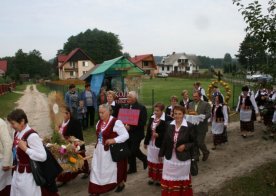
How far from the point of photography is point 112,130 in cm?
632

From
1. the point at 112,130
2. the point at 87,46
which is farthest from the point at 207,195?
the point at 87,46

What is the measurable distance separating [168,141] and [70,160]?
6.00 feet

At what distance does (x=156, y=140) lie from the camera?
7.23m

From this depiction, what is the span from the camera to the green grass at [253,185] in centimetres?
687

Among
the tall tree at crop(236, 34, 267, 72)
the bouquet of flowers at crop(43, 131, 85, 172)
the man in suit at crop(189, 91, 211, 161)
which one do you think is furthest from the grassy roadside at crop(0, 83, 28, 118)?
the tall tree at crop(236, 34, 267, 72)

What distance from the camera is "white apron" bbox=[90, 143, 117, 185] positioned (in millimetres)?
6352

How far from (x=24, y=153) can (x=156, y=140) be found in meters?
3.10

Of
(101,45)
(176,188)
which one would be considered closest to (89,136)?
(176,188)

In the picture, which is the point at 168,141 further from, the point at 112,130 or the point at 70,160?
the point at 70,160

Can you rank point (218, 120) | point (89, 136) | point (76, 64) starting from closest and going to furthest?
point (218, 120), point (89, 136), point (76, 64)

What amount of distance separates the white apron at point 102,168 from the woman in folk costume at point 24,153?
1.51m

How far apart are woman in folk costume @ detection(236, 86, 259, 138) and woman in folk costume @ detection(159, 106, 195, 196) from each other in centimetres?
619

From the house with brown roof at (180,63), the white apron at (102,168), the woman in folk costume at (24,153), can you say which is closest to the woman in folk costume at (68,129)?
the white apron at (102,168)

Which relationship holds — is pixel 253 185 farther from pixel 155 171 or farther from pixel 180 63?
pixel 180 63
